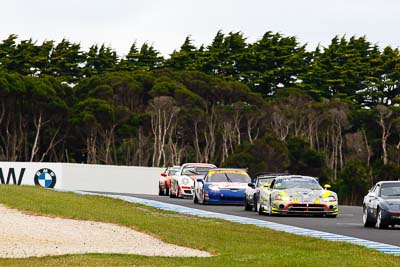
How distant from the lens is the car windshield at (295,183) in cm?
3350

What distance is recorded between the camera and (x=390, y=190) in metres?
28.5

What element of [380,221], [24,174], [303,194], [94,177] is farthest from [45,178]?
[380,221]

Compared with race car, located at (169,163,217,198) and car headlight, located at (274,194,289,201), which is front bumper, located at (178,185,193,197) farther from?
car headlight, located at (274,194,289,201)

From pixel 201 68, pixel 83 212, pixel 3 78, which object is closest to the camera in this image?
pixel 83 212

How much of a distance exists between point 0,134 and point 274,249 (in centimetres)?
8026

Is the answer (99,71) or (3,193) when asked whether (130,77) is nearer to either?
(99,71)

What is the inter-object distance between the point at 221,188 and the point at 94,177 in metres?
27.2

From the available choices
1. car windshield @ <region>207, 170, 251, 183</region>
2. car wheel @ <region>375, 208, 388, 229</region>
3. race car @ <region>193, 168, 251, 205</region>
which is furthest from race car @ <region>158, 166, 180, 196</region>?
car wheel @ <region>375, 208, 388, 229</region>

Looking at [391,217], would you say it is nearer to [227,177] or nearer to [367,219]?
[367,219]

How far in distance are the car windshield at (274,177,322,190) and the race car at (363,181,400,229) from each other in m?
4.59

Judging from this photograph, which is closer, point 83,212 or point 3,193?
point 83,212

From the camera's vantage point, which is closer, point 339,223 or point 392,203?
point 392,203

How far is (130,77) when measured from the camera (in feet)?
336

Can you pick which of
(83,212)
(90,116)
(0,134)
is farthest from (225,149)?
(83,212)
